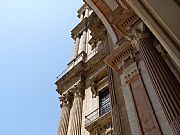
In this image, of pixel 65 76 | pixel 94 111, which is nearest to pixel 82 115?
pixel 94 111

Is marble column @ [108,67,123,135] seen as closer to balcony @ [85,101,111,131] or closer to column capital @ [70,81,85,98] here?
balcony @ [85,101,111,131]

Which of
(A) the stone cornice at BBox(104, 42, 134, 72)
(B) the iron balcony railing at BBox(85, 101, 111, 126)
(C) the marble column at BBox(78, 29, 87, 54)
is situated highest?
→ (C) the marble column at BBox(78, 29, 87, 54)

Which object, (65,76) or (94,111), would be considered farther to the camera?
(65,76)

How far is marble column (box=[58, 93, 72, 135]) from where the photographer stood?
16902 millimetres

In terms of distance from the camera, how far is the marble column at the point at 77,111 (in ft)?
52.4

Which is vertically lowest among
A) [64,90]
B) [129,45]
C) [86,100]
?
[129,45]

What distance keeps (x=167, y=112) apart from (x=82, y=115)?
11.3 m

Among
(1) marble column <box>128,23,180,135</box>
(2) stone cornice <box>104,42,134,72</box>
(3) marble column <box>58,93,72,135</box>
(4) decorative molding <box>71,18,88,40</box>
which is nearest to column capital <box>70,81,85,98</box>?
(3) marble column <box>58,93,72,135</box>

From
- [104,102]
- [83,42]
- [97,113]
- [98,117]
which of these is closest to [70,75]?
[104,102]

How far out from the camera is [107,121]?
47.6ft

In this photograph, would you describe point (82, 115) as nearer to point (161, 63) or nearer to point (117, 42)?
point (117, 42)

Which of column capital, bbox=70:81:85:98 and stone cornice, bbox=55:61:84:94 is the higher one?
stone cornice, bbox=55:61:84:94

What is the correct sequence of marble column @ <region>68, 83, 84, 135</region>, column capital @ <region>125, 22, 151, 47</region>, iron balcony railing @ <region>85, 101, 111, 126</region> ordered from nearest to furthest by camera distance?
1. column capital @ <region>125, 22, 151, 47</region>
2. iron balcony railing @ <region>85, 101, 111, 126</region>
3. marble column @ <region>68, 83, 84, 135</region>

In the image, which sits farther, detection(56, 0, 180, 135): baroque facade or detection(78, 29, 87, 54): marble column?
detection(78, 29, 87, 54): marble column
